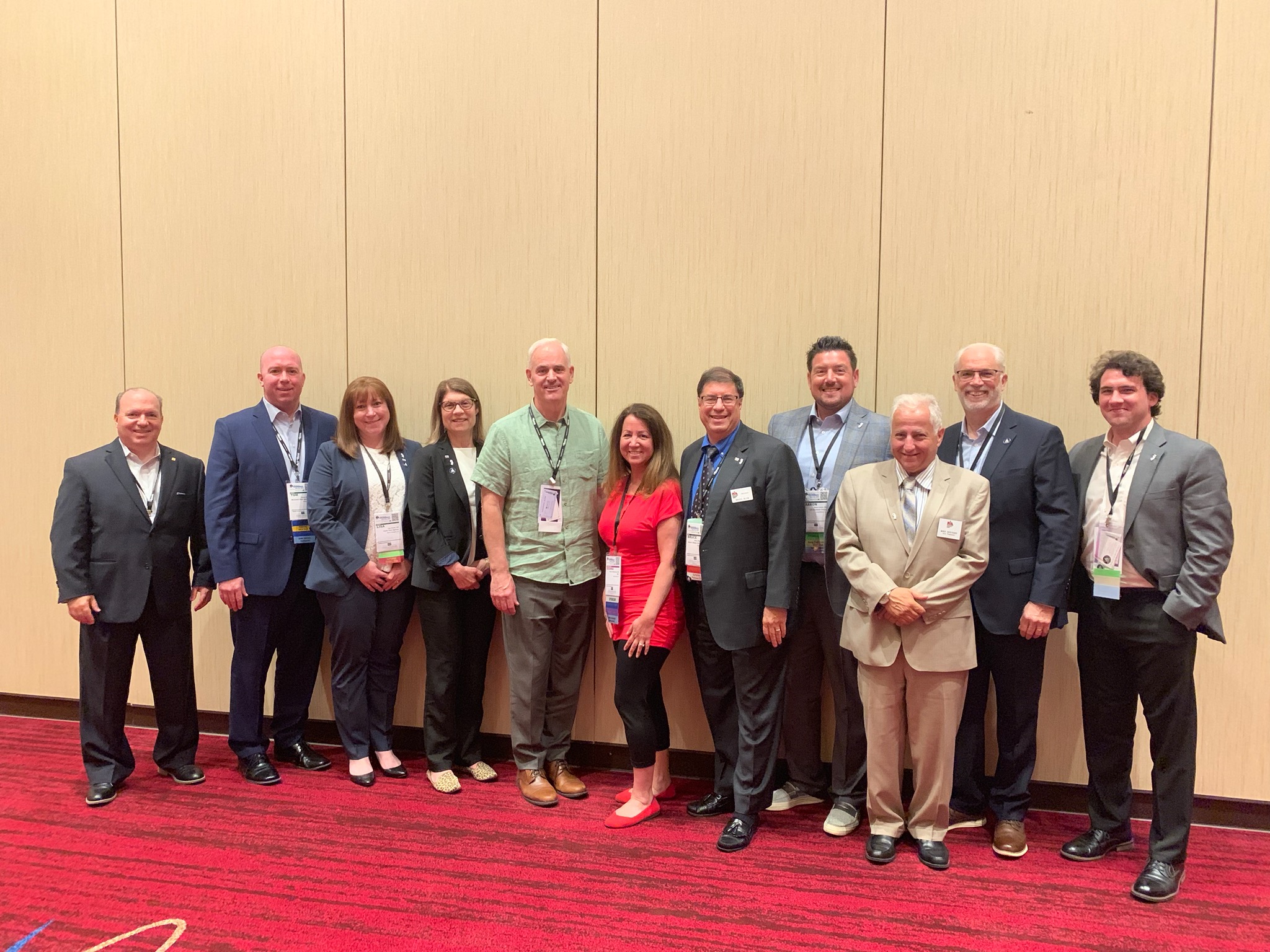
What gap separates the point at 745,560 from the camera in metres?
2.98

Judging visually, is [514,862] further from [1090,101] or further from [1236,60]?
[1236,60]

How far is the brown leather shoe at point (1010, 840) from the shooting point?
2898mm

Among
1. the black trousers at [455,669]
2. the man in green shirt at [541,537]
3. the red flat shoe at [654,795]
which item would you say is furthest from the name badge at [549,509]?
the red flat shoe at [654,795]

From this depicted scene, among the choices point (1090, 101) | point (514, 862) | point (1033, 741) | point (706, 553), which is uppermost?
point (1090, 101)

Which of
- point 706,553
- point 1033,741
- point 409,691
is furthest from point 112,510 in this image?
point 1033,741

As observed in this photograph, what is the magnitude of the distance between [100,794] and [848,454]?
3.49 meters

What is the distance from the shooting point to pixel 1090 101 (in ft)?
10.9

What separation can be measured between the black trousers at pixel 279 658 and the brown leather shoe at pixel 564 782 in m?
1.32

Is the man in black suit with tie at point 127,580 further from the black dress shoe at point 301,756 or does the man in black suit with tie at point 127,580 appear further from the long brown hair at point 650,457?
the long brown hair at point 650,457

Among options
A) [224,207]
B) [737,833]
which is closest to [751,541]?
[737,833]

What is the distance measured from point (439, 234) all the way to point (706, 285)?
1394 millimetres

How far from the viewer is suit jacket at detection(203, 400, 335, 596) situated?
11.7 feet

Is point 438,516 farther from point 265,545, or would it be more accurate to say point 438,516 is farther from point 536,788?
point 536,788

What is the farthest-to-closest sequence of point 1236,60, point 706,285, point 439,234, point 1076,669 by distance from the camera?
point 439,234, point 706,285, point 1076,669, point 1236,60
